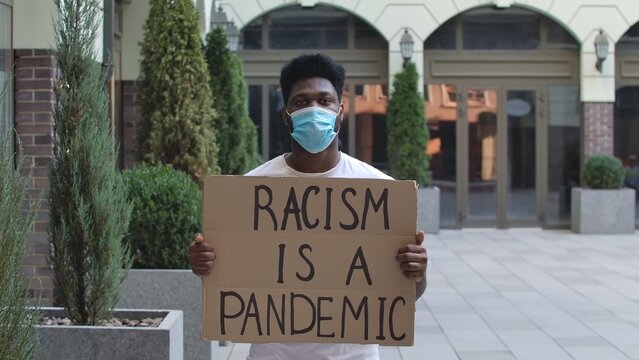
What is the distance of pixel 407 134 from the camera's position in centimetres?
1529

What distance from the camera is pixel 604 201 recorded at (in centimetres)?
1502

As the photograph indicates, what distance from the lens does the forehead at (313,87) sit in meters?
3.01

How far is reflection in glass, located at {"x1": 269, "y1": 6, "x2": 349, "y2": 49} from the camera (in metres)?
16.2

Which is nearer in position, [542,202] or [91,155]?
[91,155]

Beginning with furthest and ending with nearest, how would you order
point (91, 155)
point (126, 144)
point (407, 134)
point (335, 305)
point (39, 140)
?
point (407, 134)
point (126, 144)
point (39, 140)
point (91, 155)
point (335, 305)

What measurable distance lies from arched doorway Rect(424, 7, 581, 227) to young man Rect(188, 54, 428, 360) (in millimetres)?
13275

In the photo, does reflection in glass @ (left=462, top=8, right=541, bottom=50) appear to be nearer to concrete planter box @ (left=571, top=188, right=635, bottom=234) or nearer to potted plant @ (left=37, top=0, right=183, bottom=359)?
concrete planter box @ (left=571, top=188, right=635, bottom=234)

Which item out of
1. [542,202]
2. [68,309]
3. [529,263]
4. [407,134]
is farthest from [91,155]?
[542,202]

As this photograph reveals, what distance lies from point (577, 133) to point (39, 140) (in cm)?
1246

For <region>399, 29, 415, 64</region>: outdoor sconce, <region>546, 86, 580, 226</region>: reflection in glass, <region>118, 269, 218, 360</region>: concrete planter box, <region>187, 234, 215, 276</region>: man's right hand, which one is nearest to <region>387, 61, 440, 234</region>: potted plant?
<region>399, 29, 415, 64</region>: outdoor sconce

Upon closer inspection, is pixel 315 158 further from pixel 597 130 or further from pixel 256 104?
pixel 597 130

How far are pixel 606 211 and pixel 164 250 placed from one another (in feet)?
36.4

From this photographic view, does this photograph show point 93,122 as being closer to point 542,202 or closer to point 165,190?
point 165,190

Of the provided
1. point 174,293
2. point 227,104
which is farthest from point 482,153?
point 174,293
